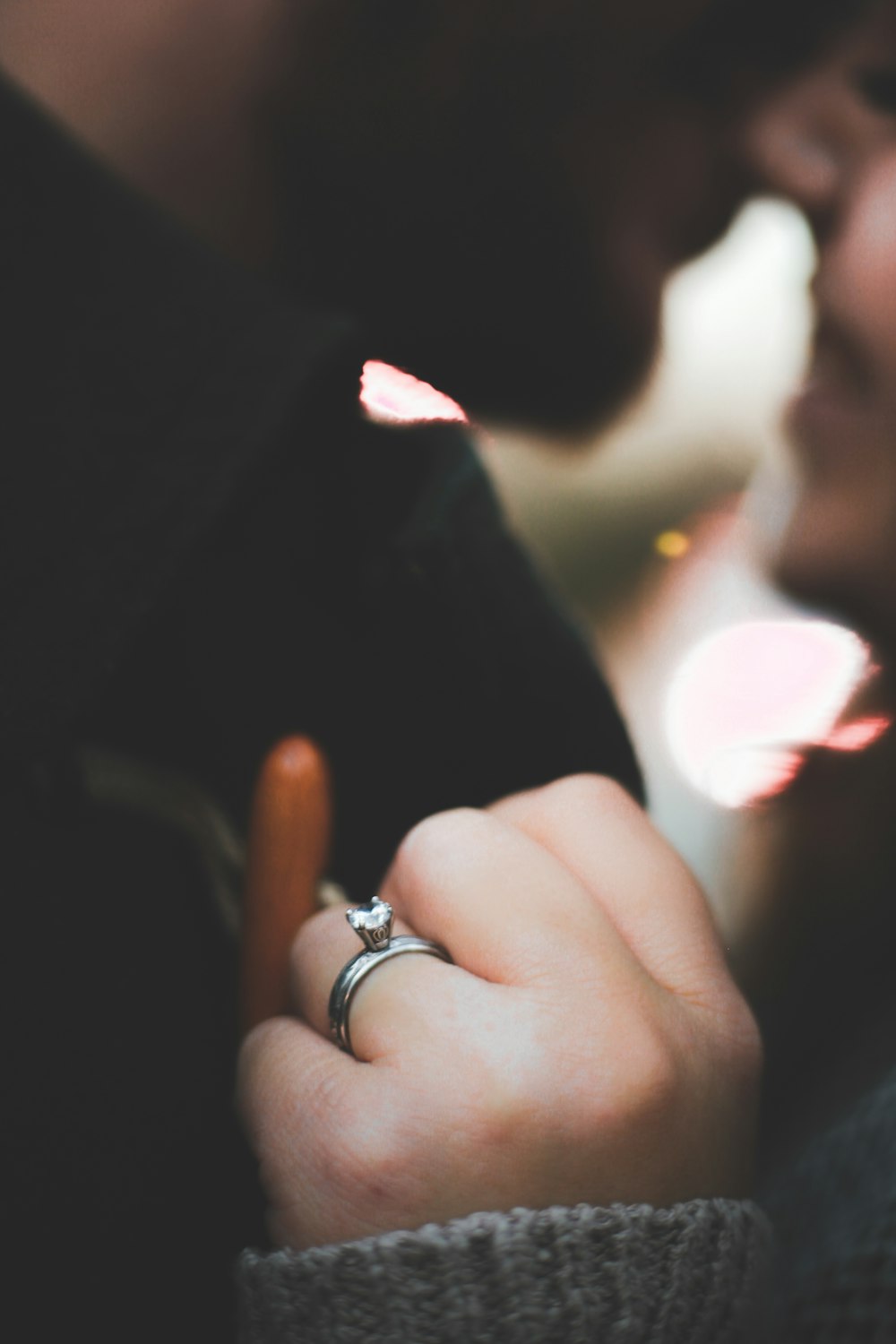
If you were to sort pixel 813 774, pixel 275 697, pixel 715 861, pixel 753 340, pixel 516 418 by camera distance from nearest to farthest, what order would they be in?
pixel 275 697, pixel 715 861, pixel 813 774, pixel 516 418, pixel 753 340

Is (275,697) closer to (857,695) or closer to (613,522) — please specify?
(857,695)

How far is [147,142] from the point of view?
1.20 ft

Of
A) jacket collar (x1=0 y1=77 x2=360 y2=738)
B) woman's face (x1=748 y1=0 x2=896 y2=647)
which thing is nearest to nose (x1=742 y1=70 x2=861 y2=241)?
woman's face (x1=748 y1=0 x2=896 y2=647)

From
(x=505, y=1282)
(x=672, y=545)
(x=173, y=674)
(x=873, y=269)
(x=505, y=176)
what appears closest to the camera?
(x=505, y=1282)

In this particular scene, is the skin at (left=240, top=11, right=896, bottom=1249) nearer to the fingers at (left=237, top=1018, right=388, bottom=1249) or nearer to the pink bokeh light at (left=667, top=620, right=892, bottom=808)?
the fingers at (left=237, top=1018, right=388, bottom=1249)

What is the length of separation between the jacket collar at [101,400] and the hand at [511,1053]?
10cm

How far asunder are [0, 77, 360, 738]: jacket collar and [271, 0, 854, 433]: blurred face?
0.56 feet

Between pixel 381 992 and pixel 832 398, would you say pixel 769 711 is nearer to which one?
pixel 832 398

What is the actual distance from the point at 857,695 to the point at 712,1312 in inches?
15.4

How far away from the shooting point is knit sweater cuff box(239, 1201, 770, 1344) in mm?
180

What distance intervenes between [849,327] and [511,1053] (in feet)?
1.30

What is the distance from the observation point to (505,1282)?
0.18 m

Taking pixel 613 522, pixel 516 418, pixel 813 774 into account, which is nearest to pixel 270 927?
Result: pixel 813 774

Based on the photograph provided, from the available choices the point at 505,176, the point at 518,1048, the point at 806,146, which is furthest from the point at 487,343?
the point at 518,1048
